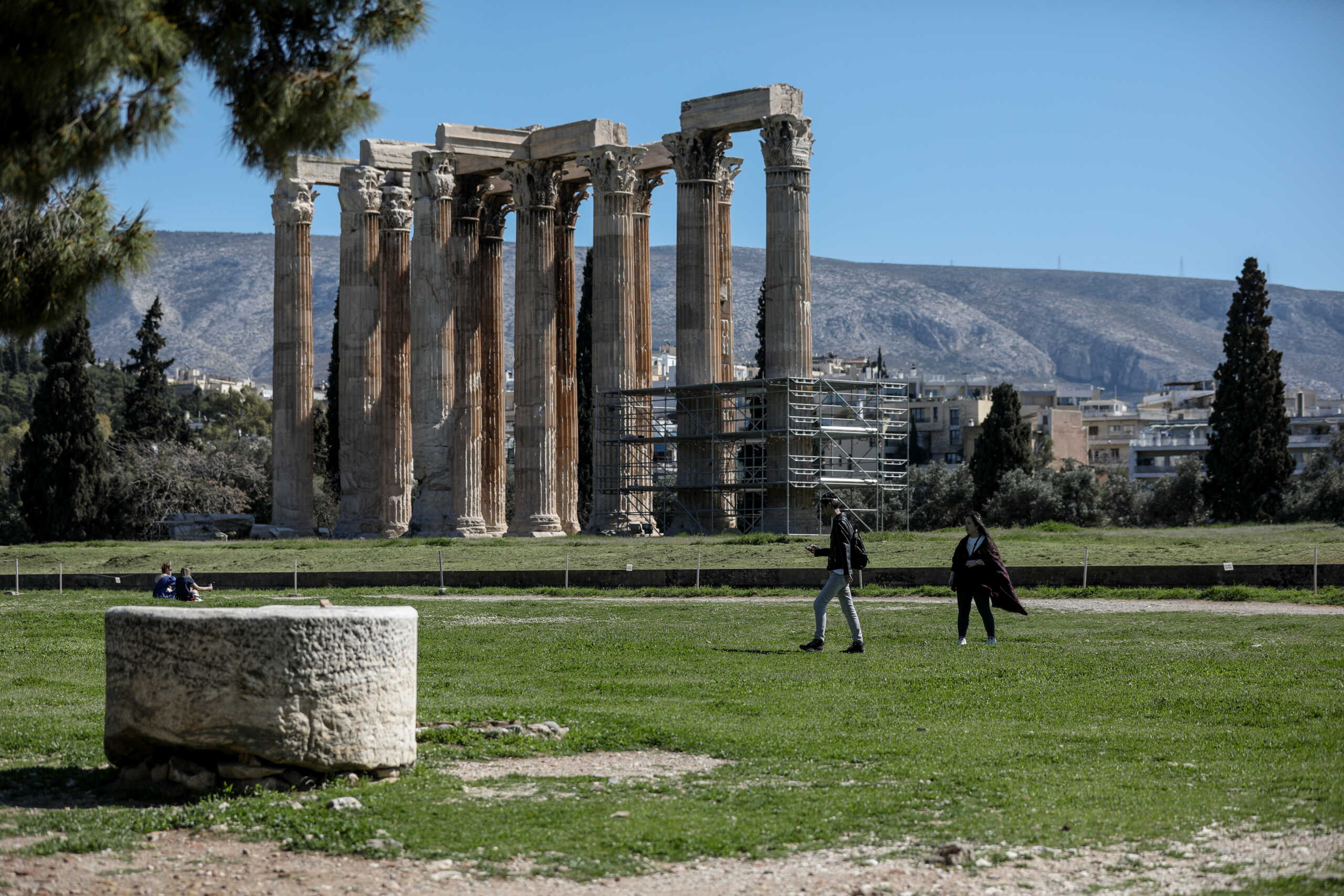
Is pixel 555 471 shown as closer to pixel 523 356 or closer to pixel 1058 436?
pixel 523 356

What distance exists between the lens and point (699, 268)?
52.5 meters

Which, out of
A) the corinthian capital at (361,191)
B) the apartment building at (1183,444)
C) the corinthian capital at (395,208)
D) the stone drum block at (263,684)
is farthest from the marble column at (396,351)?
the apartment building at (1183,444)

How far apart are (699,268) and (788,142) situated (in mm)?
4902

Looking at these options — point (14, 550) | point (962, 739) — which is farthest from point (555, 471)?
point (962, 739)

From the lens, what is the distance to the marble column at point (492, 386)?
5909cm

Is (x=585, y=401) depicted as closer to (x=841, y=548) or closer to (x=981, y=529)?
(x=841, y=548)

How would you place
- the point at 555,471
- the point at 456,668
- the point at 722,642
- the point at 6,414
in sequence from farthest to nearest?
the point at 6,414 → the point at 555,471 → the point at 722,642 → the point at 456,668

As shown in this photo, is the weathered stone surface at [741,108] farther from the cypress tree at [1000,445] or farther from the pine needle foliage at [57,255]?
the pine needle foliage at [57,255]

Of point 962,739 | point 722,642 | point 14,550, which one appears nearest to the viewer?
point 962,739

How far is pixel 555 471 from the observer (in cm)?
5756

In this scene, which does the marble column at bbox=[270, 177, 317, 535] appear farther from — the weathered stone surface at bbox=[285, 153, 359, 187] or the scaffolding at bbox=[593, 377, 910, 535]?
the scaffolding at bbox=[593, 377, 910, 535]

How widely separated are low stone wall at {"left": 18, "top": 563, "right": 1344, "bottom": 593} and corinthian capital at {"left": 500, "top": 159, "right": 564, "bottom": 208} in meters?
18.1

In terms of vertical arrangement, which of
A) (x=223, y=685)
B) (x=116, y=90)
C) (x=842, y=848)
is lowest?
(x=842, y=848)

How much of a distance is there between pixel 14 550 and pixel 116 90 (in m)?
45.8
